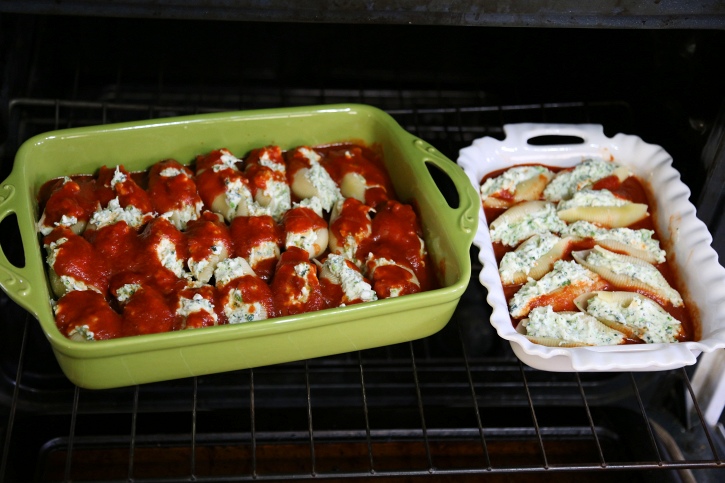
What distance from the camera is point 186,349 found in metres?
1.38

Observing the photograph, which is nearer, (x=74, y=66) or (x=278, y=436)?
(x=278, y=436)

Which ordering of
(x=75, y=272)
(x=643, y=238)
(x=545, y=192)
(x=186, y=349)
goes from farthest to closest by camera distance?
(x=545, y=192) → (x=643, y=238) → (x=75, y=272) → (x=186, y=349)

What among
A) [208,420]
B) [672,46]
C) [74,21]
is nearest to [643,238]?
[672,46]

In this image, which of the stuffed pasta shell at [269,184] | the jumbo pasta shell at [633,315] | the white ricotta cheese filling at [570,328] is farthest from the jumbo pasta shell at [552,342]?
the stuffed pasta shell at [269,184]

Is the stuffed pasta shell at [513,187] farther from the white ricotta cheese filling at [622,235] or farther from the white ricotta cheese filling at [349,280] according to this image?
the white ricotta cheese filling at [349,280]

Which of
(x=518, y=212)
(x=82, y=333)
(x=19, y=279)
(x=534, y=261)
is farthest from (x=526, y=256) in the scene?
(x=19, y=279)

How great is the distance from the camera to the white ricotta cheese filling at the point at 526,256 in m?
1.65

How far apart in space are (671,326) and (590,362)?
0.94ft

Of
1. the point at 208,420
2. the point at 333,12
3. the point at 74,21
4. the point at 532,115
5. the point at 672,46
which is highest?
the point at 333,12

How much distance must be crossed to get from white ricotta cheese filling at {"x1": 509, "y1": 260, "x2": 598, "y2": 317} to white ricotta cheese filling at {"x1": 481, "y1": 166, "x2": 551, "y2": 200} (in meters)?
0.25

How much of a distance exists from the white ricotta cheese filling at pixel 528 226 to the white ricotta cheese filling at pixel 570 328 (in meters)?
0.23

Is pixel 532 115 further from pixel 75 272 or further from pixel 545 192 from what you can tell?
pixel 75 272

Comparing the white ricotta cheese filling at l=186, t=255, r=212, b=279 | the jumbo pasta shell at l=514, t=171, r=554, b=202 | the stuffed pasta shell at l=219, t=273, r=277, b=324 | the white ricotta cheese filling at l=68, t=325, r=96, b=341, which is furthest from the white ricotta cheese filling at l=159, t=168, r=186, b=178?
the jumbo pasta shell at l=514, t=171, r=554, b=202

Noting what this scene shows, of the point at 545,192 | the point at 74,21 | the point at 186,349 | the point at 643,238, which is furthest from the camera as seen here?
the point at 74,21
